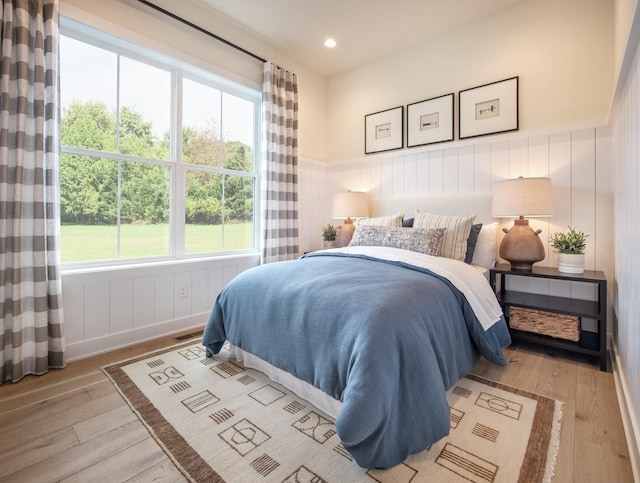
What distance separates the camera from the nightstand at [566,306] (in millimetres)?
2044

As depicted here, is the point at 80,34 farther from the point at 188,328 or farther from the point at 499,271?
the point at 499,271

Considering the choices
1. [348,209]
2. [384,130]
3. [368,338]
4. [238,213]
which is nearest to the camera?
[368,338]

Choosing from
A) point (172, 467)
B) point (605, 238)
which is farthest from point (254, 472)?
point (605, 238)

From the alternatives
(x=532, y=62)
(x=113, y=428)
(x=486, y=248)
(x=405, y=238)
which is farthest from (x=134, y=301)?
(x=532, y=62)

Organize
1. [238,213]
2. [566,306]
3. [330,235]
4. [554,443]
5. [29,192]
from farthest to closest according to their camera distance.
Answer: [330,235]
[238,213]
[566,306]
[29,192]
[554,443]

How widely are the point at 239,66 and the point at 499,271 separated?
3.04m

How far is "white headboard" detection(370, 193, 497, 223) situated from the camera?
2930 mm

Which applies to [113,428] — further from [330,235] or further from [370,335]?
[330,235]

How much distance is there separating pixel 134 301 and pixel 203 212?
1.01 m

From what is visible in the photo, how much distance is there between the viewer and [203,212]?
3.08 metres

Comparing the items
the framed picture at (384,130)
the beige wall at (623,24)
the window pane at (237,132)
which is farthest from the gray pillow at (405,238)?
the window pane at (237,132)

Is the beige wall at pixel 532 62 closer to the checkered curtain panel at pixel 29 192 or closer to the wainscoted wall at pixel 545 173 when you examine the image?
the wainscoted wall at pixel 545 173

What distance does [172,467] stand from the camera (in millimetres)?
1264

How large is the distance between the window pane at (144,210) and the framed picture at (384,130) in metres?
2.24
